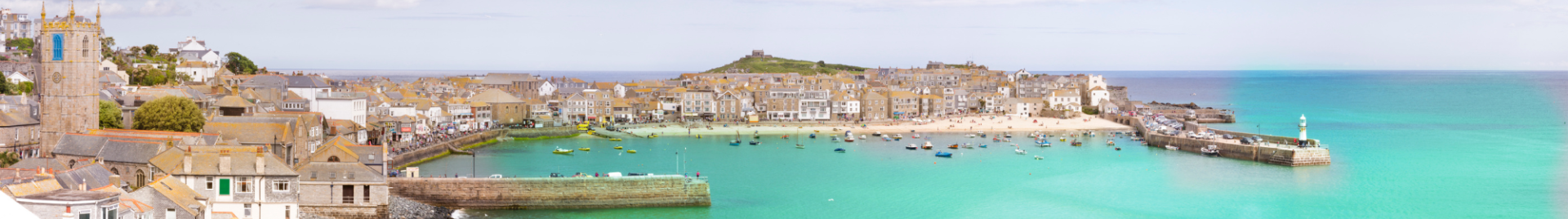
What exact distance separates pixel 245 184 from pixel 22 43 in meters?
35.9

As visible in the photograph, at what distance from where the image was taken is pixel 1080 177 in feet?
100.0

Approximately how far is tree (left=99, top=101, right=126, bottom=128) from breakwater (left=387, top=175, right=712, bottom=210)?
8931 mm

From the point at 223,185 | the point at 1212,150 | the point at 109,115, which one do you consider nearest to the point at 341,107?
the point at 109,115

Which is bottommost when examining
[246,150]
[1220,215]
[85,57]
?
[1220,215]

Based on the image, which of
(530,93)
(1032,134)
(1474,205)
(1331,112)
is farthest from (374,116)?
(1331,112)

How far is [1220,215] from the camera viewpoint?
77.5 ft

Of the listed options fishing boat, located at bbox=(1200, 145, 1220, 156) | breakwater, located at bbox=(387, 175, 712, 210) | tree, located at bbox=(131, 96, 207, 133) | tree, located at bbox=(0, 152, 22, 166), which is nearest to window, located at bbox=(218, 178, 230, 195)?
breakwater, located at bbox=(387, 175, 712, 210)

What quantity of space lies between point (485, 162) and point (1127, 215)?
59.7ft

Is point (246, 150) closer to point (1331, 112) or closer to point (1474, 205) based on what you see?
point (1474, 205)

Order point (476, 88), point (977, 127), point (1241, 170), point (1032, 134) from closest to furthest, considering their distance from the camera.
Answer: point (1241, 170)
point (1032, 134)
point (977, 127)
point (476, 88)

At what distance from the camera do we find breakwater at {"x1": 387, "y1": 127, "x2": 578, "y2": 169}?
102ft

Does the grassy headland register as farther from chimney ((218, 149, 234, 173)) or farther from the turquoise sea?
chimney ((218, 149, 234, 173))

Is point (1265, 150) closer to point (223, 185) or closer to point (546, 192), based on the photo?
point (546, 192)

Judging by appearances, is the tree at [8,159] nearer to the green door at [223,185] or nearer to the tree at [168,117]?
the tree at [168,117]
